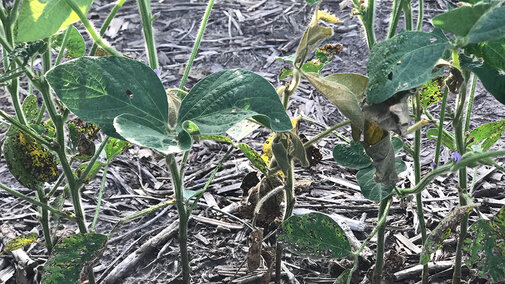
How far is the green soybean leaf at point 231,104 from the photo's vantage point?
32.7 inches

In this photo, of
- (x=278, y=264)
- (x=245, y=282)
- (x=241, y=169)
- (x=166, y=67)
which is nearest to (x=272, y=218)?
(x=278, y=264)

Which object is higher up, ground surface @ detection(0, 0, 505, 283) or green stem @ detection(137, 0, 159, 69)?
green stem @ detection(137, 0, 159, 69)

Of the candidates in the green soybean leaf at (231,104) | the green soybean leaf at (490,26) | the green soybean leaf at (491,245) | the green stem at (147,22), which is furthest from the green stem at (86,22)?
the green soybean leaf at (491,245)

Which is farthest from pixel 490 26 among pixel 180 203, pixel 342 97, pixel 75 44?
pixel 75 44

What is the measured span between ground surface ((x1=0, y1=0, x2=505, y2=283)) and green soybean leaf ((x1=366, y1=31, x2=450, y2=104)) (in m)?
0.42

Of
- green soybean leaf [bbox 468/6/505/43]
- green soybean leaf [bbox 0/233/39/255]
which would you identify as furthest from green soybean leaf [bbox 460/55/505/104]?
green soybean leaf [bbox 0/233/39/255]

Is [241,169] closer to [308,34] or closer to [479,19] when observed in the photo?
[308,34]

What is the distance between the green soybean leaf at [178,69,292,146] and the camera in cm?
83

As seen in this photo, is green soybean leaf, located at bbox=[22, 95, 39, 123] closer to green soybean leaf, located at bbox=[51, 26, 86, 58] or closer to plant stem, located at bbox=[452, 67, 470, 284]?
green soybean leaf, located at bbox=[51, 26, 86, 58]

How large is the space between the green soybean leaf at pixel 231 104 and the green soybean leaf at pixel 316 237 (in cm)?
28

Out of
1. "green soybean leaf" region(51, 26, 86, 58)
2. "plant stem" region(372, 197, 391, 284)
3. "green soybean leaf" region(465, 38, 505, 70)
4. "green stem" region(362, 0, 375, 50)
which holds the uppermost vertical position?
"green soybean leaf" region(51, 26, 86, 58)

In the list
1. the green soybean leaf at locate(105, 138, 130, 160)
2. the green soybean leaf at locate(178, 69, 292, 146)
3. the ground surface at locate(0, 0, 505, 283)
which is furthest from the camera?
the ground surface at locate(0, 0, 505, 283)

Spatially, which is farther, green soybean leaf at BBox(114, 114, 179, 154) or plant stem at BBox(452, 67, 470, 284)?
plant stem at BBox(452, 67, 470, 284)

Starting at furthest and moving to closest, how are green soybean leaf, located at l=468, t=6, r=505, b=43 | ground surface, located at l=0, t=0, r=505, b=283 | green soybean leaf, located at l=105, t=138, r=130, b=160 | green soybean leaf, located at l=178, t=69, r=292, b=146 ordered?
ground surface, located at l=0, t=0, r=505, b=283
green soybean leaf, located at l=105, t=138, r=130, b=160
green soybean leaf, located at l=178, t=69, r=292, b=146
green soybean leaf, located at l=468, t=6, r=505, b=43
